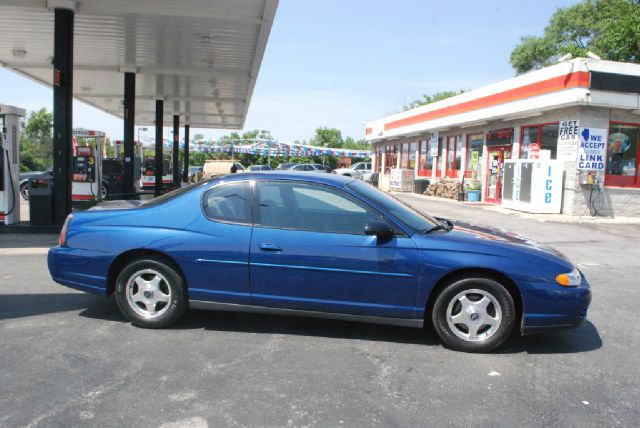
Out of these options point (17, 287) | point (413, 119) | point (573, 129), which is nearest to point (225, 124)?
point (413, 119)

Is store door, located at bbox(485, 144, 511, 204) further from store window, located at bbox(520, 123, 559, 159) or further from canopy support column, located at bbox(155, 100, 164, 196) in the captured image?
canopy support column, located at bbox(155, 100, 164, 196)

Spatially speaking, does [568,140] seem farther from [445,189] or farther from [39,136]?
[39,136]

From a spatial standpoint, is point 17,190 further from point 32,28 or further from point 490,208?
point 490,208

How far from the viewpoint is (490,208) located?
1912 cm

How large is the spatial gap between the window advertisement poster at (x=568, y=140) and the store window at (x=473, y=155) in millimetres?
6099

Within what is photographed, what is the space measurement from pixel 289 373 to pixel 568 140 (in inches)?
631

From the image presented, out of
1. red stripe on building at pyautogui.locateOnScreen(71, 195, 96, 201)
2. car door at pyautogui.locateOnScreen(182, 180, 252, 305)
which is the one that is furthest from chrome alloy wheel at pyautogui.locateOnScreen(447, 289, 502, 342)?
red stripe on building at pyautogui.locateOnScreen(71, 195, 96, 201)

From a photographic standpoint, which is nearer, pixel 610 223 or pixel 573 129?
pixel 610 223

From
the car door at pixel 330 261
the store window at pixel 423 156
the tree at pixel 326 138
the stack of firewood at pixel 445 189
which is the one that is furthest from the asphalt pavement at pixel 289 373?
the tree at pixel 326 138

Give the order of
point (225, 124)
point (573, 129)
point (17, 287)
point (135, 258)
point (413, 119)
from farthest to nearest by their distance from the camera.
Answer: point (225, 124), point (413, 119), point (573, 129), point (17, 287), point (135, 258)

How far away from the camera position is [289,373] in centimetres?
397

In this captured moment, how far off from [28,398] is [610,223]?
16.0m

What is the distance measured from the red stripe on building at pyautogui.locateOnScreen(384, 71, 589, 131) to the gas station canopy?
9.63m

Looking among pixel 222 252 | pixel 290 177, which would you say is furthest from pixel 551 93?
pixel 222 252
